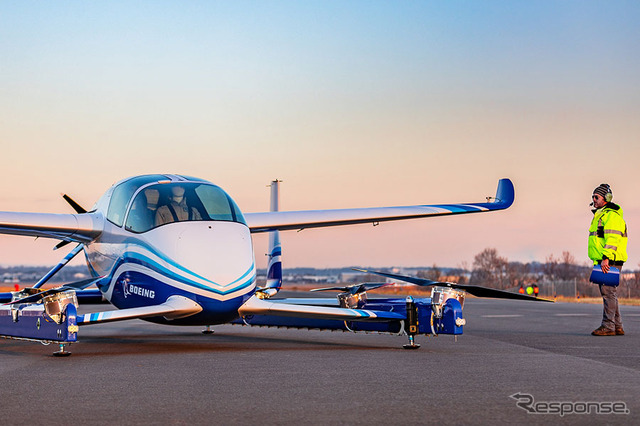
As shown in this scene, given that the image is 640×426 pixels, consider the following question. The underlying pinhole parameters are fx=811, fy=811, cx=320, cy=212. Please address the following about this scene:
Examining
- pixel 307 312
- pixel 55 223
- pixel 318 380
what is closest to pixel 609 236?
pixel 307 312

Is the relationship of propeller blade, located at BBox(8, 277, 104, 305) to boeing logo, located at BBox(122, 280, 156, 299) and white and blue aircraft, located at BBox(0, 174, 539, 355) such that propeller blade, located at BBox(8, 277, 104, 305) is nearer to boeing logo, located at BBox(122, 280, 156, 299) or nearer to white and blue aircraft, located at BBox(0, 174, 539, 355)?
white and blue aircraft, located at BBox(0, 174, 539, 355)

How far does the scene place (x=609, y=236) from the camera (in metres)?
15.5

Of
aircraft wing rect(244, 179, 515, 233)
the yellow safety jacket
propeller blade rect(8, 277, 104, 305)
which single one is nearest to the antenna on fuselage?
aircraft wing rect(244, 179, 515, 233)

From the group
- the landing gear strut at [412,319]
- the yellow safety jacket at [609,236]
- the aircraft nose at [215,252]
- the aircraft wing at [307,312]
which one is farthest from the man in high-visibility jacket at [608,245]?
the aircraft nose at [215,252]

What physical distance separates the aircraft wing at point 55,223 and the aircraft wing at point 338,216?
3176 mm

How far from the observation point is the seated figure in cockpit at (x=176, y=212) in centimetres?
1305

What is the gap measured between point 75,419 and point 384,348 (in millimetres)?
7386

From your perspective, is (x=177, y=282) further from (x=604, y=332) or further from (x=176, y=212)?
(x=604, y=332)

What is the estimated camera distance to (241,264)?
12.5m

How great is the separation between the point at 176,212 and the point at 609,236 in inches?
325

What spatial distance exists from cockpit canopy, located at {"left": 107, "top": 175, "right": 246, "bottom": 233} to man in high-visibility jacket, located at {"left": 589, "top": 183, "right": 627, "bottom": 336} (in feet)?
23.1

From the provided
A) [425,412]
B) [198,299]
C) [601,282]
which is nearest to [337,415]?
[425,412]

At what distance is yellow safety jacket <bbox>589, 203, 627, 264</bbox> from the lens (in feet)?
51.0

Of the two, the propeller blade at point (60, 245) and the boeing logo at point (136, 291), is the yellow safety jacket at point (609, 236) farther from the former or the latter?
the propeller blade at point (60, 245)
